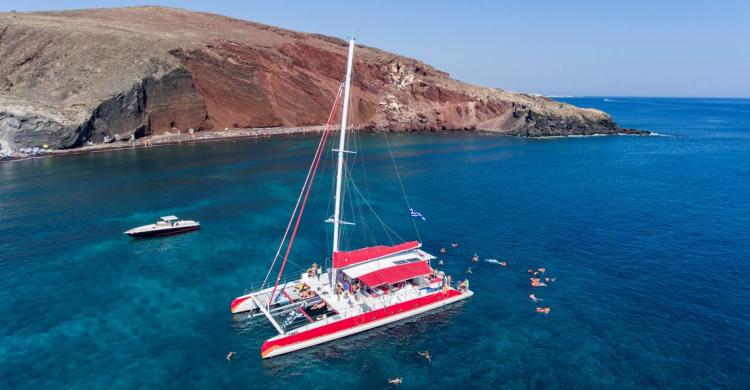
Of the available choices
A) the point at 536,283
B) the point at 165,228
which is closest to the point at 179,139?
the point at 165,228

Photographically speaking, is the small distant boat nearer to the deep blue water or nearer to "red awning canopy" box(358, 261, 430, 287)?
the deep blue water

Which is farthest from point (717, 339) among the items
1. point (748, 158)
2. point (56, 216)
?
point (748, 158)

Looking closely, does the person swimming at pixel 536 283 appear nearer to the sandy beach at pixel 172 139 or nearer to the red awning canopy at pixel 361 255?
the red awning canopy at pixel 361 255

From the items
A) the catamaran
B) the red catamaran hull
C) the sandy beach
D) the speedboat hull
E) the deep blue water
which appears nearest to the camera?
the deep blue water

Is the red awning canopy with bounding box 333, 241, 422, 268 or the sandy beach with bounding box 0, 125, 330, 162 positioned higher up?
the sandy beach with bounding box 0, 125, 330, 162

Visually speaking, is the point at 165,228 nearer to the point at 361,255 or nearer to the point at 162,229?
the point at 162,229

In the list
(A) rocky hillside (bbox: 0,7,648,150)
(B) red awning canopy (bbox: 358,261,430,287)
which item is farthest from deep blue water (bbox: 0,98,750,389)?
(A) rocky hillside (bbox: 0,7,648,150)

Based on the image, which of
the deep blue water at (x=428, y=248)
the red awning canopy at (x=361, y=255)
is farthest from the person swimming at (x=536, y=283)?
the red awning canopy at (x=361, y=255)

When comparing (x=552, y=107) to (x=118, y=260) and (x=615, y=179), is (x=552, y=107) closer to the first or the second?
(x=615, y=179)
